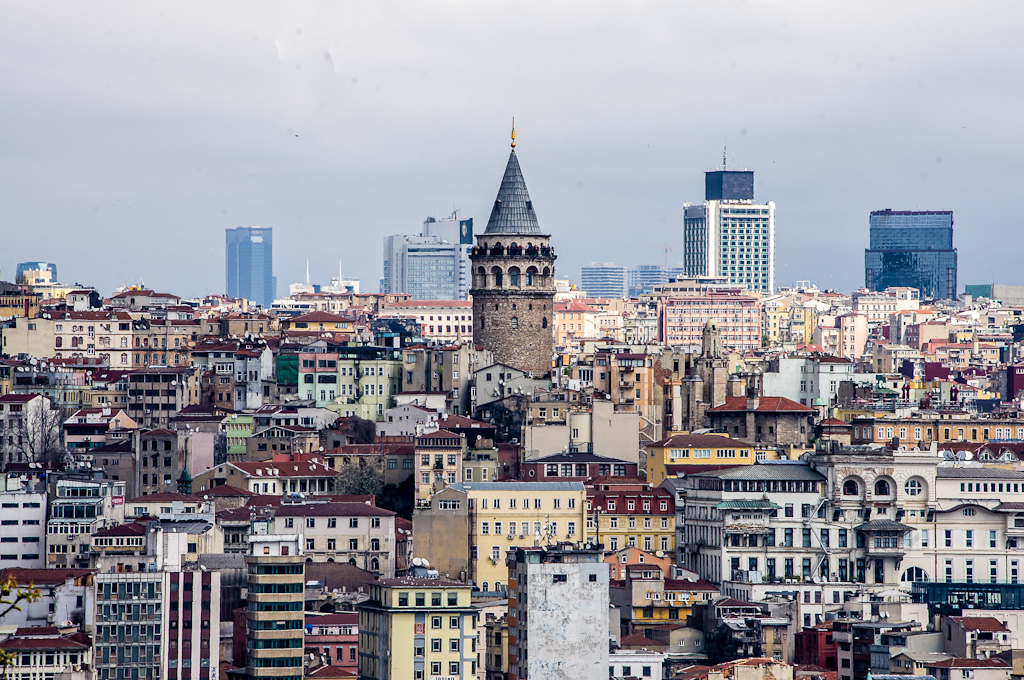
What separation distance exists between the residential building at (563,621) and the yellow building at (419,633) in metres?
1.43

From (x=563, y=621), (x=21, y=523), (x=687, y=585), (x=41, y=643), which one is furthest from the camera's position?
(x=21, y=523)

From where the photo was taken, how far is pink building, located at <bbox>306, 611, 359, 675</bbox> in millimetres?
62031

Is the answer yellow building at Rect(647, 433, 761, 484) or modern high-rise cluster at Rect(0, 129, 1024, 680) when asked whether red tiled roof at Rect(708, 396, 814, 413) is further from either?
yellow building at Rect(647, 433, 761, 484)

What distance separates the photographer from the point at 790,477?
76.2 metres

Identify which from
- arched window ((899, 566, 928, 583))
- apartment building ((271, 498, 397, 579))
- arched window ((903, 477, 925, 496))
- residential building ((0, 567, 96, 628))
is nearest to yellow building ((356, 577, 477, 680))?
residential building ((0, 567, 96, 628))

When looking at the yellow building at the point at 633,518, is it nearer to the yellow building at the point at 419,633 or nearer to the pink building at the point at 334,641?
the pink building at the point at 334,641

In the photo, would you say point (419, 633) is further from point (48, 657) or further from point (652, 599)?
point (652, 599)

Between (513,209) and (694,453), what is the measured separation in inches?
674

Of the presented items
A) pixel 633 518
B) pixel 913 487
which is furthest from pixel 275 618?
pixel 913 487

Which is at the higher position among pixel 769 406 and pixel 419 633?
pixel 769 406

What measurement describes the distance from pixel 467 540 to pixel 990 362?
102m

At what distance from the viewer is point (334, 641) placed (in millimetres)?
62562

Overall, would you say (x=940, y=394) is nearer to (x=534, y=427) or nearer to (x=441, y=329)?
(x=534, y=427)

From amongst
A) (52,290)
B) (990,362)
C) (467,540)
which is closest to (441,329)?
(52,290)
